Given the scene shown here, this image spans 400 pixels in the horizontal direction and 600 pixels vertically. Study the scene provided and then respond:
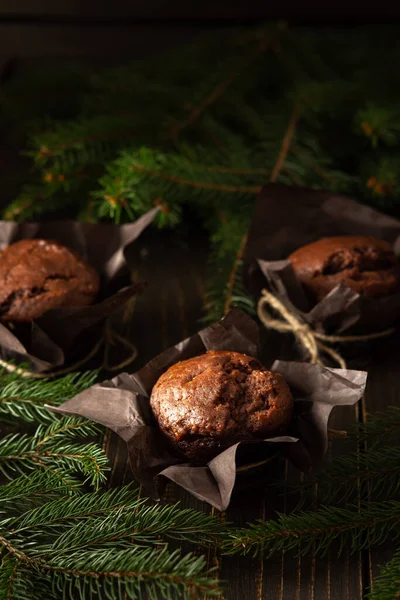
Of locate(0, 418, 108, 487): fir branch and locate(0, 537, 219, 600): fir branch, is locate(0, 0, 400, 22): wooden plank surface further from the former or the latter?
locate(0, 537, 219, 600): fir branch

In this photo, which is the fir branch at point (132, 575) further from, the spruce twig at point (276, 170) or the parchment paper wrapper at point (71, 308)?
the spruce twig at point (276, 170)

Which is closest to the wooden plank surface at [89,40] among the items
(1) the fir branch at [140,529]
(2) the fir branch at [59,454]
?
(2) the fir branch at [59,454]

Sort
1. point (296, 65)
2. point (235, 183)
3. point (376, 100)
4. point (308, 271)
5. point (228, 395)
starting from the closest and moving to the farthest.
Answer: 1. point (228, 395)
2. point (308, 271)
3. point (235, 183)
4. point (376, 100)
5. point (296, 65)

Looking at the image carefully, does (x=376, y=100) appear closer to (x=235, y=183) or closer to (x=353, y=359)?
(x=235, y=183)

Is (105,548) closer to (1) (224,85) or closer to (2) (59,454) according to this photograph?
(2) (59,454)

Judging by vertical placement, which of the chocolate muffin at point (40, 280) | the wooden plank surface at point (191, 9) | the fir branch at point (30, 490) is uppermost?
the chocolate muffin at point (40, 280)

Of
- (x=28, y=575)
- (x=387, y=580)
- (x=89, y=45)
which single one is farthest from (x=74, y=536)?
(x=89, y=45)
